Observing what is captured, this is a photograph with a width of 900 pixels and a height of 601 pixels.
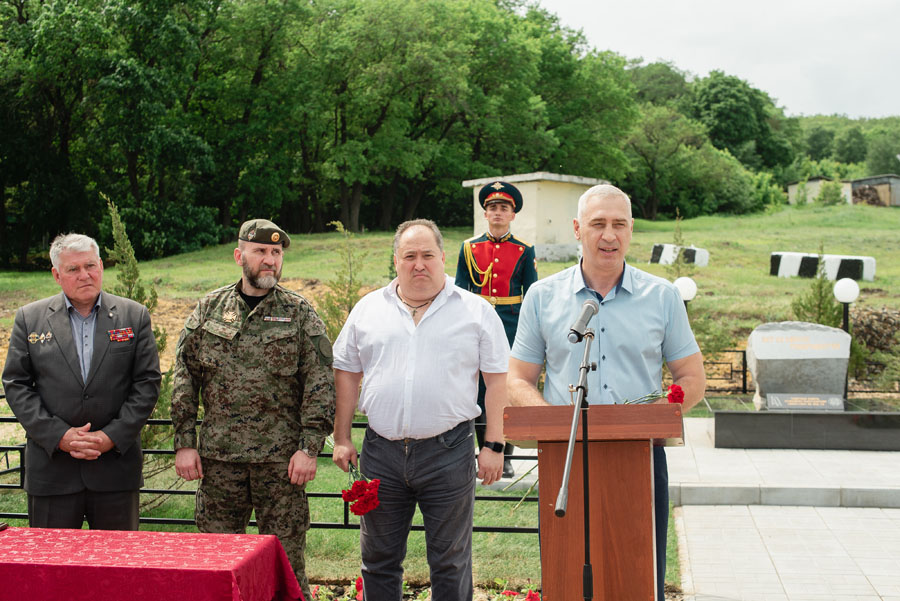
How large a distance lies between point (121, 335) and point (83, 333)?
20 cm

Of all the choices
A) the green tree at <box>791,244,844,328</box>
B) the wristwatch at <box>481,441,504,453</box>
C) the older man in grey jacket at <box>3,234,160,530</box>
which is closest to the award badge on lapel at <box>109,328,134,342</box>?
the older man in grey jacket at <box>3,234,160,530</box>

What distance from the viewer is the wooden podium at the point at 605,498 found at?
2572 mm

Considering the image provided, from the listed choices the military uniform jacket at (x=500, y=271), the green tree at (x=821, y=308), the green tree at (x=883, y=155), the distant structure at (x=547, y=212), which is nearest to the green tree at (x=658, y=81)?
the green tree at (x=883, y=155)

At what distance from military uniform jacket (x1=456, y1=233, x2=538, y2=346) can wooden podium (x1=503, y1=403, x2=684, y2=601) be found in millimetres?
3485

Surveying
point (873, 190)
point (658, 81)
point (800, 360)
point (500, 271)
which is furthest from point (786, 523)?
point (658, 81)

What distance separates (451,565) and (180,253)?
26615mm

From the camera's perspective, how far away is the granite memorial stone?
348 inches

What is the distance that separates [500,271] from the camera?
20.0 feet

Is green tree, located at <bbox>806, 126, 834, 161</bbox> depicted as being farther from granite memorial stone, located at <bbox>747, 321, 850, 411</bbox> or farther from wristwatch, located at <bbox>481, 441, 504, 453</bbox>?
wristwatch, located at <bbox>481, 441, 504, 453</bbox>

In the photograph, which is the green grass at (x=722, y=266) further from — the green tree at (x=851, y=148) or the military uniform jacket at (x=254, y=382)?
the green tree at (x=851, y=148)

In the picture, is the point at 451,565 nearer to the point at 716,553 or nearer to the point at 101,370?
the point at 101,370

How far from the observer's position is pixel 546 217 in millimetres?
19859

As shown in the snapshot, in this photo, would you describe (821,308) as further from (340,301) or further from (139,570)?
(139,570)

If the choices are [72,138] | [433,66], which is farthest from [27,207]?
[433,66]
